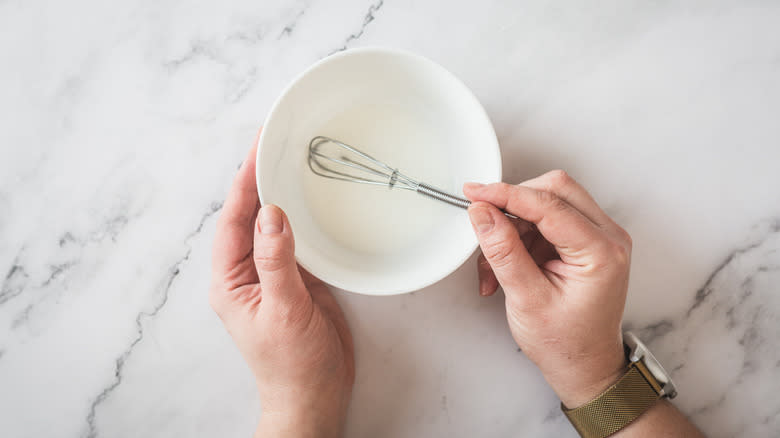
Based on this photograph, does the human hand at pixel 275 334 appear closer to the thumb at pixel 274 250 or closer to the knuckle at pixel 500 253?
the thumb at pixel 274 250

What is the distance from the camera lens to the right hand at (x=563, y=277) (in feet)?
2.04

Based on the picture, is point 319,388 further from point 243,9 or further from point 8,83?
point 8,83

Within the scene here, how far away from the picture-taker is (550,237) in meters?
0.63

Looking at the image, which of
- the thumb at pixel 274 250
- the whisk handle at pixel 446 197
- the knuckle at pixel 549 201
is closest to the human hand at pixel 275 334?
the thumb at pixel 274 250

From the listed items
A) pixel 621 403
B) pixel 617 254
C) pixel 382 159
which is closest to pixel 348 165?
pixel 382 159

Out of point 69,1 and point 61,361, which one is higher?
point 69,1

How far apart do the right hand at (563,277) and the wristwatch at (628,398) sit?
2 centimetres

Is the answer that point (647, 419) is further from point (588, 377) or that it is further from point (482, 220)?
point (482, 220)

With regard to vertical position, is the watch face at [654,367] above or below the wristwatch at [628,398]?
above

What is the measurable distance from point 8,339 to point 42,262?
0.49 ft

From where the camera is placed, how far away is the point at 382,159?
78cm

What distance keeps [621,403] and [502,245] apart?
13.3 inches

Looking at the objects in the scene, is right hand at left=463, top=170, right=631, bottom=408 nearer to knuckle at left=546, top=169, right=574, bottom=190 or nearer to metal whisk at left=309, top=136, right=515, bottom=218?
knuckle at left=546, top=169, right=574, bottom=190

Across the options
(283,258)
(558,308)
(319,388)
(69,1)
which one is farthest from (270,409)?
(69,1)
